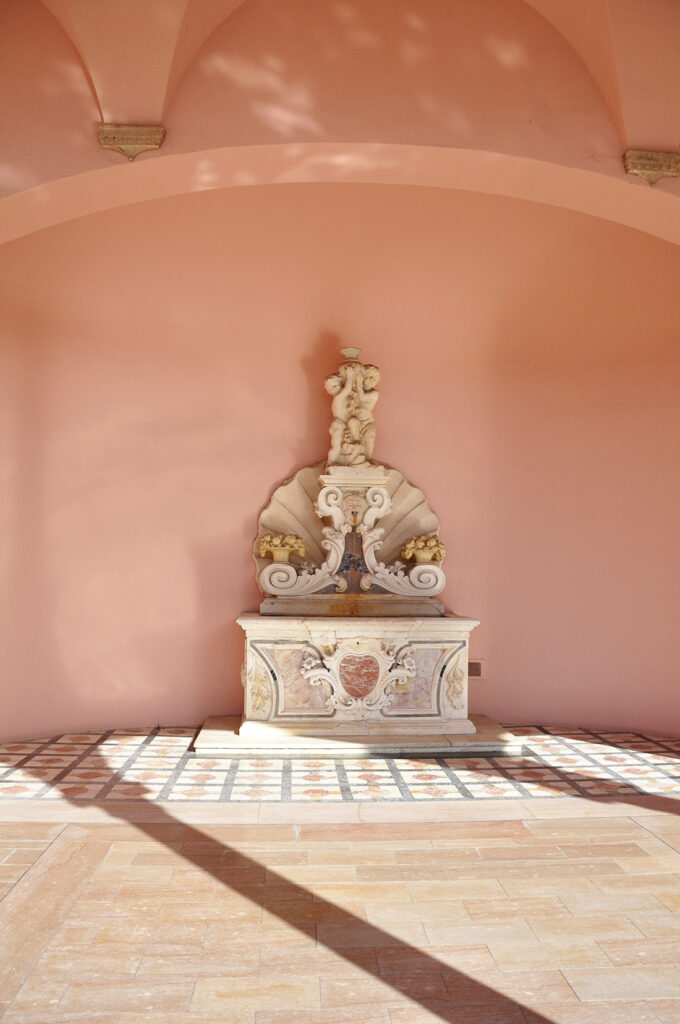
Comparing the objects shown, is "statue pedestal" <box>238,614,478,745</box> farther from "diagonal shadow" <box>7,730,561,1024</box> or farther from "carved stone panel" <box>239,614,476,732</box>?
"diagonal shadow" <box>7,730,561,1024</box>

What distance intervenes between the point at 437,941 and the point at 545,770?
2387mm

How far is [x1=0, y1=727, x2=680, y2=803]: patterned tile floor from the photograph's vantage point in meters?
4.71

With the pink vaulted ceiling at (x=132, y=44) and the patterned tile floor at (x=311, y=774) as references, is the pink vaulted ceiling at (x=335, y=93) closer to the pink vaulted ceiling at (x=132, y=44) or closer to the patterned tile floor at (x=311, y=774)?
the pink vaulted ceiling at (x=132, y=44)

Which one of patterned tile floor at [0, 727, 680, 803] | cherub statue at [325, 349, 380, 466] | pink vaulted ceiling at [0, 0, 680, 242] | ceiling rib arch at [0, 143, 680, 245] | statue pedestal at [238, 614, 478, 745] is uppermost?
pink vaulted ceiling at [0, 0, 680, 242]

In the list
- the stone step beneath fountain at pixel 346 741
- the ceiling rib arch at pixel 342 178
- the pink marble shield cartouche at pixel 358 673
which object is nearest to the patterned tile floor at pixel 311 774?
the stone step beneath fountain at pixel 346 741

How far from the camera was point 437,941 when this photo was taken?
305 cm

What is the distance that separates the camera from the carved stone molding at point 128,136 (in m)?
4.20

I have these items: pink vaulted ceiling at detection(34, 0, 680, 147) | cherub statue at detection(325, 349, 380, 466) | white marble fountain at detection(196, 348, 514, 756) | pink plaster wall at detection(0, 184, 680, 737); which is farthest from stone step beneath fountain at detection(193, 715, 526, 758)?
pink vaulted ceiling at detection(34, 0, 680, 147)

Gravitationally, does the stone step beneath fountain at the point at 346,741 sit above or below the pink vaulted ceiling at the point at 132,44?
below

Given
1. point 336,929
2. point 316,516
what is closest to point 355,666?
point 316,516

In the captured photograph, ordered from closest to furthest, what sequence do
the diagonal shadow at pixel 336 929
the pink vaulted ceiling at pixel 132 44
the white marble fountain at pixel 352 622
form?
the diagonal shadow at pixel 336 929, the pink vaulted ceiling at pixel 132 44, the white marble fountain at pixel 352 622

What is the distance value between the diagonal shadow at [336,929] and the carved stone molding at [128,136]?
→ 3.34m

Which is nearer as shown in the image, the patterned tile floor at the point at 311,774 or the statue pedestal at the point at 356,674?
the patterned tile floor at the point at 311,774

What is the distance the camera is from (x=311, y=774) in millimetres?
5082
